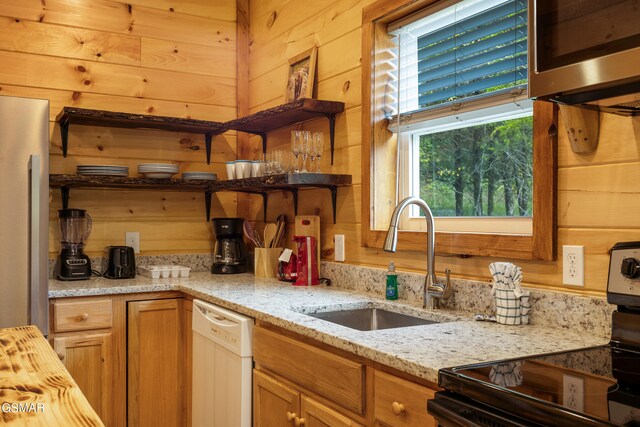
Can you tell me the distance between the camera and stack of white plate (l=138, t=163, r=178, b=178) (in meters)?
3.14

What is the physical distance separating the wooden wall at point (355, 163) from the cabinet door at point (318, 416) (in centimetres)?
67

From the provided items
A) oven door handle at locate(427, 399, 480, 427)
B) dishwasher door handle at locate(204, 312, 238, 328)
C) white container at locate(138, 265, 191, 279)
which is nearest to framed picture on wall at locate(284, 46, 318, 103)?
white container at locate(138, 265, 191, 279)

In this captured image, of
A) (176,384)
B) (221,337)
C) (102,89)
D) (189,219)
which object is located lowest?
(176,384)

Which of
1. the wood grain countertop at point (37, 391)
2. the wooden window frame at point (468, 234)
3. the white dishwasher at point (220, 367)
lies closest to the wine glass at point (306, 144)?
the wooden window frame at point (468, 234)

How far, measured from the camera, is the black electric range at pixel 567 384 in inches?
40.1

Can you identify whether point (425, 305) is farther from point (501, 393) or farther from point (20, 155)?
point (20, 155)

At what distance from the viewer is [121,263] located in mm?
3043

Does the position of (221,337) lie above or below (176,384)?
above

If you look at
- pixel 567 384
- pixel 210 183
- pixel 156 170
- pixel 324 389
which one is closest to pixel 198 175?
pixel 210 183

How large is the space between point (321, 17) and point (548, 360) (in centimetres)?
206

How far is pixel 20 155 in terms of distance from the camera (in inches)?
100.0

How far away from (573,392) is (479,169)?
1.18 metres

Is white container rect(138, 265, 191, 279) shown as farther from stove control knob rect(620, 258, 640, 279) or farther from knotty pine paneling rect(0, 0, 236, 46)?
stove control knob rect(620, 258, 640, 279)

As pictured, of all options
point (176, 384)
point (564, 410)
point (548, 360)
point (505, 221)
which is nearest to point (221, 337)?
point (176, 384)
